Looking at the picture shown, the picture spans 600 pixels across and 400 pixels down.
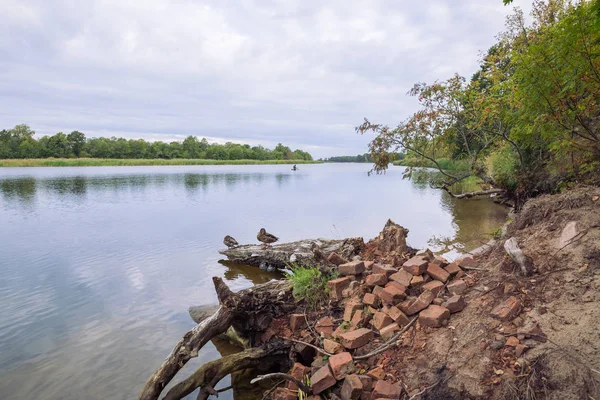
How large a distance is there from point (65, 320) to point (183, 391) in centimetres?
456

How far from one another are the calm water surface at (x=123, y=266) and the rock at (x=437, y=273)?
3.22 m

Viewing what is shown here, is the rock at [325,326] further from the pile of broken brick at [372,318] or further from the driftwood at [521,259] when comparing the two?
the driftwood at [521,259]

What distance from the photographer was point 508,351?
294 cm

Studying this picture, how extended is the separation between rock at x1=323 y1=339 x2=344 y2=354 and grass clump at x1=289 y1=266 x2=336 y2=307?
912mm

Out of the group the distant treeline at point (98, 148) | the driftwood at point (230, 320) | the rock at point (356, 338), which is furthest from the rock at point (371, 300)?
the distant treeline at point (98, 148)

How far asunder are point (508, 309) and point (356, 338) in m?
1.54

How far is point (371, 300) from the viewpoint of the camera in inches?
167

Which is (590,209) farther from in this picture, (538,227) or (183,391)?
(183,391)

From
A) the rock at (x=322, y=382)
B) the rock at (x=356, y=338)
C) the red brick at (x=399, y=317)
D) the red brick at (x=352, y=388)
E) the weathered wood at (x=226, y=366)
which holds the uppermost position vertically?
the red brick at (x=399, y=317)

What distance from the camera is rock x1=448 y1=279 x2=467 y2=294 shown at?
13.3ft

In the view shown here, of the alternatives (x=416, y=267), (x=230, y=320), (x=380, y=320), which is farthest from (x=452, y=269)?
(x=230, y=320)

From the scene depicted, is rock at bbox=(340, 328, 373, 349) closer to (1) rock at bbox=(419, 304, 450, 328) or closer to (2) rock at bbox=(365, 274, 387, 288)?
(1) rock at bbox=(419, 304, 450, 328)

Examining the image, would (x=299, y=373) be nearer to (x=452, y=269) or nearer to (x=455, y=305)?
(x=455, y=305)

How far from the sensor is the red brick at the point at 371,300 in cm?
422
